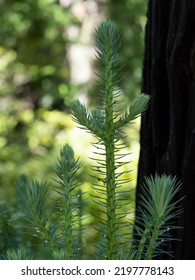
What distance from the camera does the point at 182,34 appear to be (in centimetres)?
117

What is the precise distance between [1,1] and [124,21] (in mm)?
1671

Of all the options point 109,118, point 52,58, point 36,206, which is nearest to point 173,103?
point 109,118

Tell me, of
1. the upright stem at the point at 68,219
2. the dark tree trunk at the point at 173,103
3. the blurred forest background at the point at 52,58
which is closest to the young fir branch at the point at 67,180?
the upright stem at the point at 68,219

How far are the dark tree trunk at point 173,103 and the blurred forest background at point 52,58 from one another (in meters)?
4.76

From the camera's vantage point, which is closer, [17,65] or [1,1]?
[1,1]

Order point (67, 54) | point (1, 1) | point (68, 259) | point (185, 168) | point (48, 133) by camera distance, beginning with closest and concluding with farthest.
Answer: point (68, 259), point (185, 168), point (48, 133), point (1, 1), point (67, 54)

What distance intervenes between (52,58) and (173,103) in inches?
301

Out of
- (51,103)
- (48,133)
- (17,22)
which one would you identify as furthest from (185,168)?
(51,103)

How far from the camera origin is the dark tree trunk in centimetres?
115

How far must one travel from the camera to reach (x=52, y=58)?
8.70 metres

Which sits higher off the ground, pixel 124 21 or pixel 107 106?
pixel 124 21

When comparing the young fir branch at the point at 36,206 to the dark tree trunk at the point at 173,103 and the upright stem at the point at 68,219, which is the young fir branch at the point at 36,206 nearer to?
the upright stem at the point at 68,219

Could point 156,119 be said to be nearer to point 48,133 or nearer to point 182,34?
point 182,34

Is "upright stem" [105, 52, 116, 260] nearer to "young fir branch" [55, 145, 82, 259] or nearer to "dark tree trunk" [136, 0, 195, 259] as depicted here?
"young fir branch" [55, 145, 82, 259]
